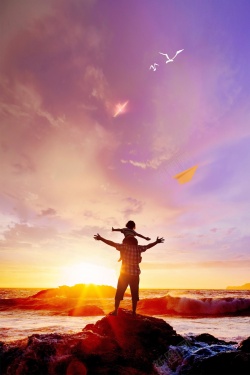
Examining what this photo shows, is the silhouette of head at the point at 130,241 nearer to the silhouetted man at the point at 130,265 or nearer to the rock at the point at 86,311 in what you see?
the silhouetted man at the point at 130,265

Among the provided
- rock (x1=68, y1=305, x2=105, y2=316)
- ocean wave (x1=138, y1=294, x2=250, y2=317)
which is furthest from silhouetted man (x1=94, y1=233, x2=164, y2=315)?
ocean wave (x1=138, y1=294, x2=250, y2=317)

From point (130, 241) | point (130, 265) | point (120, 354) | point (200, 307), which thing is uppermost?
point (130, 241)

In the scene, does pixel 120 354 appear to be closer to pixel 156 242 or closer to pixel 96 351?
pixel 96 351

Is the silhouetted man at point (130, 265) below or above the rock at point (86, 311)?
above

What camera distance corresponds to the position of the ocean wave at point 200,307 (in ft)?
66.9

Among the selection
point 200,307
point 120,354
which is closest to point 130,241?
point 120,354

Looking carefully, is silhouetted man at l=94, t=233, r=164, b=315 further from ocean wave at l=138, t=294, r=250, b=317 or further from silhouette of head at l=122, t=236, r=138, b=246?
ocean wave at l=138, t=294, r=250, b=317

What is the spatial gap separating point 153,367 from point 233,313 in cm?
1680

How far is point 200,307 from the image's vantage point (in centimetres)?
2102

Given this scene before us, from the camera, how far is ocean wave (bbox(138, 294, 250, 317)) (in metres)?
20.4

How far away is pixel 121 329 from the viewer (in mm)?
7379

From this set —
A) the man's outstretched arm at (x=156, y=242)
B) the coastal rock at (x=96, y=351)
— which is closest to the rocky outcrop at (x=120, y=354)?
the coastal rock at (x=96, y=351)

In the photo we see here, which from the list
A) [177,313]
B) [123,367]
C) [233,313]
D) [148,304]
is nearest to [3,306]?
[148,304]

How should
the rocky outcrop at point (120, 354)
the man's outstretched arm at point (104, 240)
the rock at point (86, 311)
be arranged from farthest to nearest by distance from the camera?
the rock at point (86, 311) < the man's outstretched arm at point (104, 240) < the rocky outcrop at point (120, 354)
